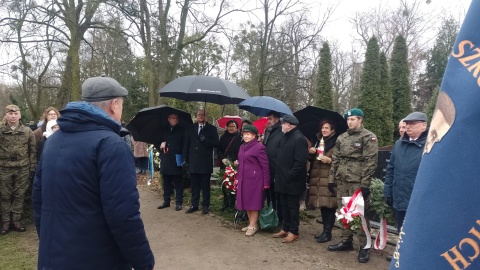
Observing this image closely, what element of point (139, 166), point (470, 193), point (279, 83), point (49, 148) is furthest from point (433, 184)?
point (279, 83)

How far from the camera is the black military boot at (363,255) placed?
17.1 ft

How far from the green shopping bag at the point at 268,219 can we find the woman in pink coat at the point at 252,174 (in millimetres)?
200

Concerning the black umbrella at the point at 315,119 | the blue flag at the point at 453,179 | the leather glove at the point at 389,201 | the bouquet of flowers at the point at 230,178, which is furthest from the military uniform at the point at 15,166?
the blue flag at the point at 453,179

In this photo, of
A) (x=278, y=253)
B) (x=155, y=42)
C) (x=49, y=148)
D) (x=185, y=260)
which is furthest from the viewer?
(x=155, y=42)

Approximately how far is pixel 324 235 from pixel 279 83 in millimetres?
21188

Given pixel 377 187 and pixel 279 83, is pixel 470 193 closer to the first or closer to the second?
pixel 377 187

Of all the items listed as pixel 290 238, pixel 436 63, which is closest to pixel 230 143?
pixel 290 238

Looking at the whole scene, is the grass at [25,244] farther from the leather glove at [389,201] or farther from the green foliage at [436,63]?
the green foliage at [436,63]

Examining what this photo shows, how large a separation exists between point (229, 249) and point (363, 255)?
6.31 feet

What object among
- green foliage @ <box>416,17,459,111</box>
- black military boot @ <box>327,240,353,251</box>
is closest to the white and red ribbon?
black military boot @ <box>327,240,353,251</box>

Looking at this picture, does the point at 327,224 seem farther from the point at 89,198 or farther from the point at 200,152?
the point at 89,198

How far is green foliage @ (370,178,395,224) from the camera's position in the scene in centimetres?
527

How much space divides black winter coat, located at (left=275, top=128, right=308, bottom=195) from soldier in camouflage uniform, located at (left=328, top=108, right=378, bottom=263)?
0.54 m

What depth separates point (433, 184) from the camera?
1.38 metres
